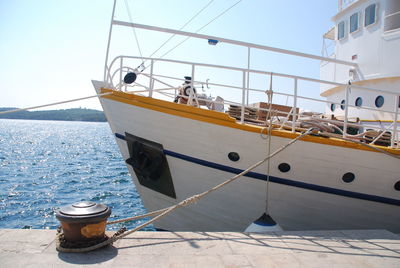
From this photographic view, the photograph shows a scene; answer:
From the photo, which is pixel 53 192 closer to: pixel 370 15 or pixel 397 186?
pixel 397 186

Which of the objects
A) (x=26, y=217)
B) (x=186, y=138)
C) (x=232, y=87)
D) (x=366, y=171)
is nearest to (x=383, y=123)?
(x=366, y=171)

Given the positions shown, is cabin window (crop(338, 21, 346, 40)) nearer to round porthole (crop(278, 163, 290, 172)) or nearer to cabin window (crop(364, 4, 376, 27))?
cabin window (crop(364, 4, 376, 27))

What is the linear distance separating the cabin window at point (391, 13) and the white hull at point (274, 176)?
158 inches

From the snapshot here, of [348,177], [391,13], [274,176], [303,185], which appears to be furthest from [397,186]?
[391,13]

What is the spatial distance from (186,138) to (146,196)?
184 cm

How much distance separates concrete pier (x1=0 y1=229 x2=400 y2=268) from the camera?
324 cm

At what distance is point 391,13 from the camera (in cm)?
750

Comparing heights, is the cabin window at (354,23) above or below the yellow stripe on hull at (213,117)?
above

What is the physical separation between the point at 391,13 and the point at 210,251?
706 cm

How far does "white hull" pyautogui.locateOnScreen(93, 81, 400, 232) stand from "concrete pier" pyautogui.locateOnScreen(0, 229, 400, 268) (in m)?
1.11

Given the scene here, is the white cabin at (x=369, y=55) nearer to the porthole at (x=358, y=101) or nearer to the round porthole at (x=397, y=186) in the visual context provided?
the porthole at (x=358, y=101)

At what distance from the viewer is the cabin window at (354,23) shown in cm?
828

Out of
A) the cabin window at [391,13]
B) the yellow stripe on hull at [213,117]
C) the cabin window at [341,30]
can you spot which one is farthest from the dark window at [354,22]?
the yellow stripe on hull at [213,117]

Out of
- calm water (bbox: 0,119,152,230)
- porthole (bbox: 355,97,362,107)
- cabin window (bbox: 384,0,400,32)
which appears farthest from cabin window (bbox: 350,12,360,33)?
calm water (bbox: 0,119,152,230)
